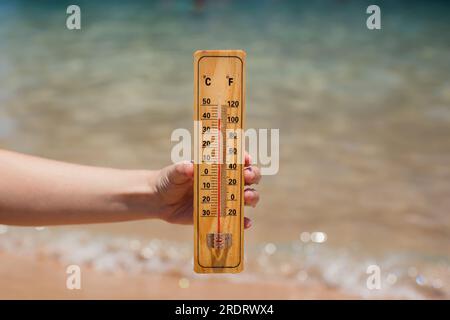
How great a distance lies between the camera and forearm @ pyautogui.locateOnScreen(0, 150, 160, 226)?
5.47 ft

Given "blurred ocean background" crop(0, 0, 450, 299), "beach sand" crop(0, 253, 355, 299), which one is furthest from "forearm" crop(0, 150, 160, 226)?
"blurred ocean background" crop(0, 0, 450, 299)

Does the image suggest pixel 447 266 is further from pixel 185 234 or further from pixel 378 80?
pixel 378 80

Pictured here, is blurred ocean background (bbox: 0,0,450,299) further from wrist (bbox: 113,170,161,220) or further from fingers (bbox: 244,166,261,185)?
fingers (bbox: 244,166,261,185)

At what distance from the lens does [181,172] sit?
4.84 feet

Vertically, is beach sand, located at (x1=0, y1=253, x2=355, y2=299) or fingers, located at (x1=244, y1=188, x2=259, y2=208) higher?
fingers, located at (x1=244, y1=188, x2=259, y2=208)

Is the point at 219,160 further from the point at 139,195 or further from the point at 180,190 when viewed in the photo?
the point at 139,195

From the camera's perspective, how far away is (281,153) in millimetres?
4074

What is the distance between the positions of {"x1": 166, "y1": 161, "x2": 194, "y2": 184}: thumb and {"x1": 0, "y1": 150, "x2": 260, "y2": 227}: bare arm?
101 millimetres

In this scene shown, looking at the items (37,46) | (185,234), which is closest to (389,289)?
(185,234)

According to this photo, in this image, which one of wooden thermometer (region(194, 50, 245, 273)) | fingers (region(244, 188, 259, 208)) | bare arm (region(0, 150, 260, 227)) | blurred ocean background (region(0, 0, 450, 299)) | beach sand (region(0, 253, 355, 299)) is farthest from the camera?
blurred ocean background (region(0, 0, 450, 299))

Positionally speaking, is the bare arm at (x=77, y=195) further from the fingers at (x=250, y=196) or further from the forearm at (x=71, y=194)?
the fingers at (x=250, y=196)

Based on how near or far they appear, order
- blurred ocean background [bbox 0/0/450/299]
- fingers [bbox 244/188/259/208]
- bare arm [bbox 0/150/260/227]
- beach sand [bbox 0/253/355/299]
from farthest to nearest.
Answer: blurred ocean background [bbox 0/0/450/299] → beach sand [bbox 0/253/355/299] → bare arm [bbox 0/150/260/227] → fingers [bbox 244/188/259/208]

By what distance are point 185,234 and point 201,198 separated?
5.61 feet

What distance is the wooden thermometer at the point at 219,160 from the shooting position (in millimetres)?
1392
